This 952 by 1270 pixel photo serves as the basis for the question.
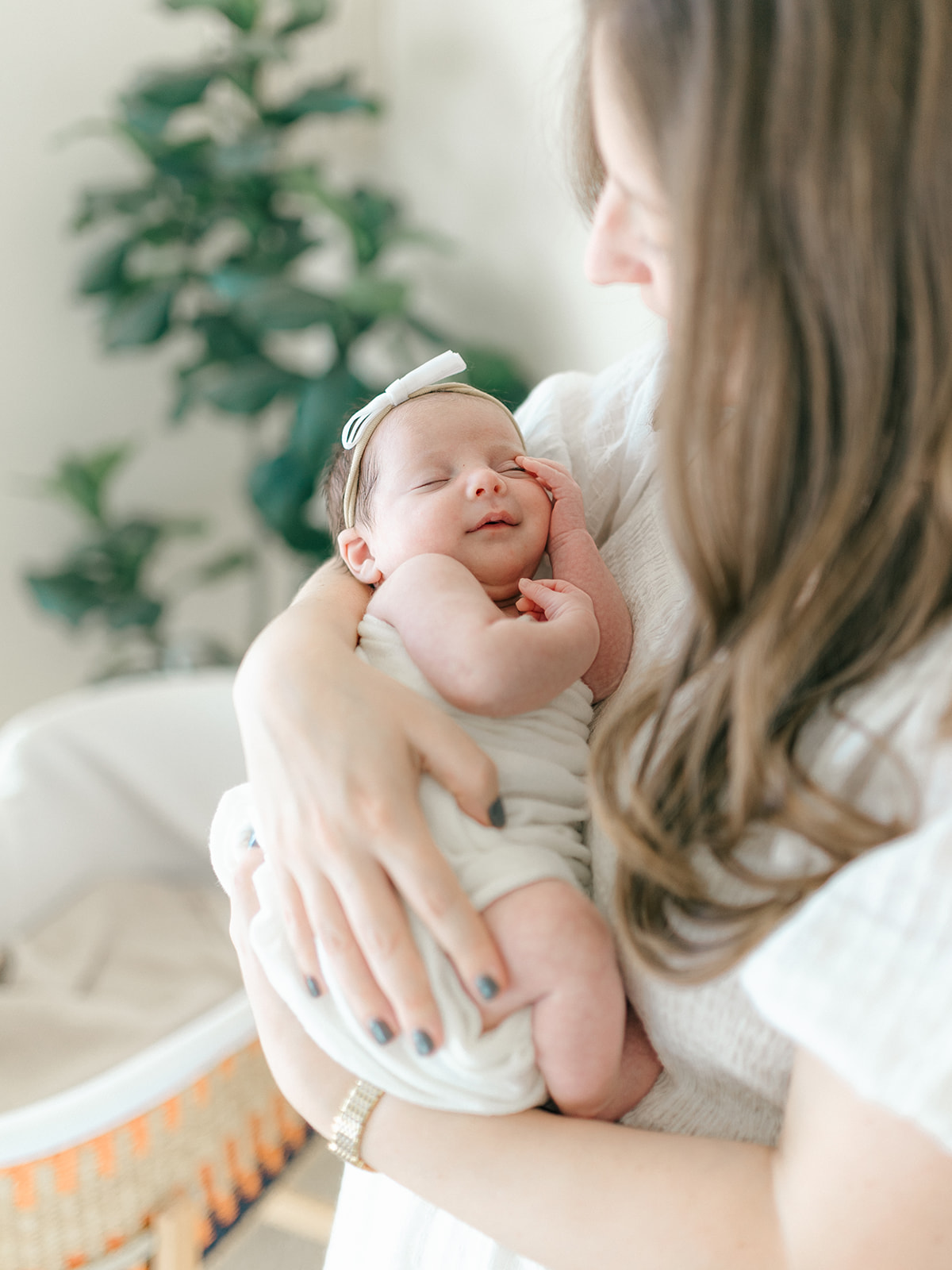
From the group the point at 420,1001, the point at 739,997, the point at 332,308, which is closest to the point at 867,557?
the point at 739,997

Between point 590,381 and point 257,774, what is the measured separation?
55 cm

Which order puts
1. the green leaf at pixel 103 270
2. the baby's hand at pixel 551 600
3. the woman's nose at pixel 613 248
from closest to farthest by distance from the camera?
the woman's nose at pixel 613 248
the baby's hand at pixel 551 600
the green leaf at pixel 103 270

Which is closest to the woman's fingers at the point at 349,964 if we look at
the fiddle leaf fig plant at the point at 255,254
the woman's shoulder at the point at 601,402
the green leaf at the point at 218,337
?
the woman's shoulder at the point at 601,402

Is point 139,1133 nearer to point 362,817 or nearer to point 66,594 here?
point 362,817

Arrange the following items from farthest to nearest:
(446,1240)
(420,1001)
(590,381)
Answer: (590,381)
(446,1240)
(420,1001)

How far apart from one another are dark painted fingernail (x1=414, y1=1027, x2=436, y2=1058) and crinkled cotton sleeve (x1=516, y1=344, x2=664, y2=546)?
47cm

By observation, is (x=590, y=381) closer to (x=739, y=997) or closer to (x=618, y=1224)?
(x=739, y=997)

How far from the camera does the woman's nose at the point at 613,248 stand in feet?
2.06

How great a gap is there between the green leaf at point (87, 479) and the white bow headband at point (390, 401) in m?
1.55

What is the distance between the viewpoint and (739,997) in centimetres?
61

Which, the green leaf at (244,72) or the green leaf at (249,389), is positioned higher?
the green leaf at (244,72)

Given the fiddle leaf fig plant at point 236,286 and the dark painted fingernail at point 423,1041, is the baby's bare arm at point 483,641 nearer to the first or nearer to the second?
the dark painted fingernail at point 423,1041

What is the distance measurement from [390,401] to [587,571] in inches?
9.7

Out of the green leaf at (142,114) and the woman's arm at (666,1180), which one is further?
the green leaf at (142,114)
